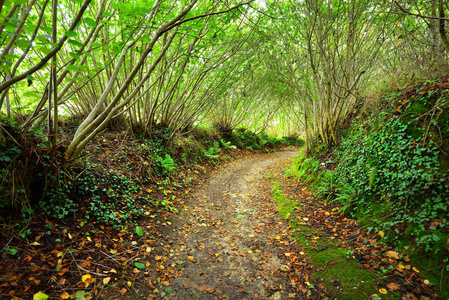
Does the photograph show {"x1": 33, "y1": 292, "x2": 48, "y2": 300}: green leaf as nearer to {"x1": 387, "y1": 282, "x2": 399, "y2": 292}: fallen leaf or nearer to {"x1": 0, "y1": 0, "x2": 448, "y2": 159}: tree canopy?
{"x1": 0, "y1": 0, "x2": 448, "y2": 159}: tree canopy

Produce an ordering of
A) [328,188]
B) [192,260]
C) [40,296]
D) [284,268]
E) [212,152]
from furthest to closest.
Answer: [212,152] → [328,188] → [192,260] → [284,268] → [40,296]

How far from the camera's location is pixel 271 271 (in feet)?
10.2

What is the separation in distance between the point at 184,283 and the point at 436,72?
6.31 m

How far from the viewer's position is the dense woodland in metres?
2.68

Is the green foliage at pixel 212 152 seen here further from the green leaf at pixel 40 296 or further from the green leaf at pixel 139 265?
the green leaf at pixel 40 296

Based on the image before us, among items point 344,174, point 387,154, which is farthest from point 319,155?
point 387,154

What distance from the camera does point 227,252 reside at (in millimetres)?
3578

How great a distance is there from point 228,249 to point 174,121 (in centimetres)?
577

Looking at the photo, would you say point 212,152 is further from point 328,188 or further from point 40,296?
point 40,296

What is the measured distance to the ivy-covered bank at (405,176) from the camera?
2.77 m

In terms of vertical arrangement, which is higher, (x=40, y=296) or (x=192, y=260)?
(x=40, y=296)

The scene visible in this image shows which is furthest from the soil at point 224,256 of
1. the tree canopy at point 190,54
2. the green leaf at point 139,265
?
the tree canopy at point 190,54

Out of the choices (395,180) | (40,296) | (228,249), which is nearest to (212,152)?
(228,249)

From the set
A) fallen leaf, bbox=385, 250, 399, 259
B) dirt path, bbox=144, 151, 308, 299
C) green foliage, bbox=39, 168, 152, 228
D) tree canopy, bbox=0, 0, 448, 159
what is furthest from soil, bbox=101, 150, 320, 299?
tree canopy, bbox=0, 0, 448, 159
